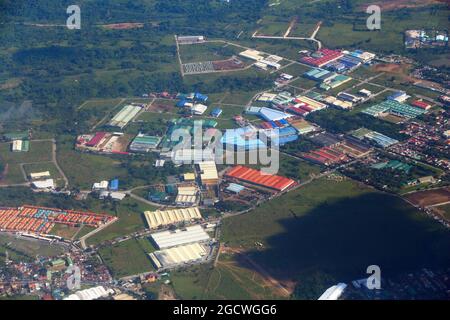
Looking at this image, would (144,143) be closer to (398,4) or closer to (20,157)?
(20,157)

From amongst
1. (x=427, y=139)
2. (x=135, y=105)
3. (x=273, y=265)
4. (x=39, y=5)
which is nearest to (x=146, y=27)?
(x=39, y=5)

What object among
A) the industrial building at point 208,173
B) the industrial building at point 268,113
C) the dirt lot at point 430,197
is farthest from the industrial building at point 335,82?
the dirt lot at point 430,197

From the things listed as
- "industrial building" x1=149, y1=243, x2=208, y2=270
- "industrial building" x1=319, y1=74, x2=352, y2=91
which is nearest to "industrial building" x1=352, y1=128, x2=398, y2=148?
"industrial building" x1=319, y1=74, x2=352, y2=91

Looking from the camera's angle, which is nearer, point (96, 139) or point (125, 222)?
point (125, 222)

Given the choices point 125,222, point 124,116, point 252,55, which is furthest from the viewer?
point 252,55

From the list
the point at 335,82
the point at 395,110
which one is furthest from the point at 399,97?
the point at 335,82
